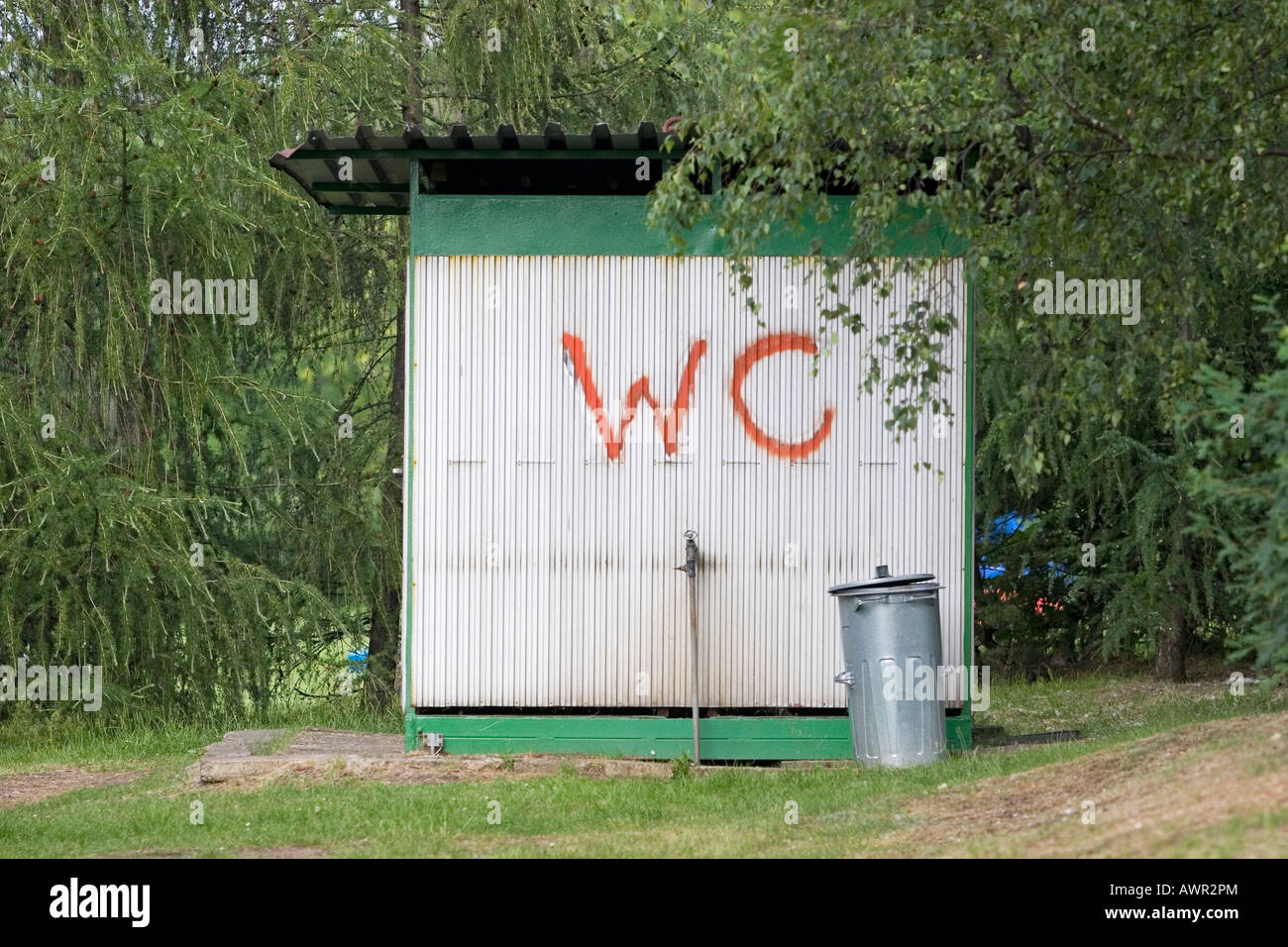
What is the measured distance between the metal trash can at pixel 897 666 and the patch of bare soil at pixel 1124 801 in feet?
3.93

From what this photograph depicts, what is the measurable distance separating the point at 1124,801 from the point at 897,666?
2756 millimetres

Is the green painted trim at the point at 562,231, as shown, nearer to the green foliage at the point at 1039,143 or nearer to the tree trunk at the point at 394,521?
the green foliage at the point at 1039,143

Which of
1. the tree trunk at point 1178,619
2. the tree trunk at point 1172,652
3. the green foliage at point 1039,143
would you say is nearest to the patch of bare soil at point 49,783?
the green foliage at point 1039,143

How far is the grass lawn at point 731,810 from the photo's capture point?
20.8ft

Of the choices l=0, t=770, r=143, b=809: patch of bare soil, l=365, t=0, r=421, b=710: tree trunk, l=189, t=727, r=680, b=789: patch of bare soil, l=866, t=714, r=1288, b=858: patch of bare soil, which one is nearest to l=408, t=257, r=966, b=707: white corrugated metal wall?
l=189, t=727, r=680, b=789: patch of bare soil

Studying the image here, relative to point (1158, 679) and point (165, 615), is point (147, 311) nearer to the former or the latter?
point (165, 615)

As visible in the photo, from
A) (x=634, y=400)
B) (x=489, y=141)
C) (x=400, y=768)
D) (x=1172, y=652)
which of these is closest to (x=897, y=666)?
(x=634, y=400)

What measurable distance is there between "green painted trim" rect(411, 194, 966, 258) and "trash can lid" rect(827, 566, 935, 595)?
86.4 inches

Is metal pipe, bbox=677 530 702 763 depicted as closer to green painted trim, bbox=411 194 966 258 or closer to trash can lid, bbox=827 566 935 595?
trash can lid, bbox=827 566 935 595

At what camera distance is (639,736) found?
980 cm

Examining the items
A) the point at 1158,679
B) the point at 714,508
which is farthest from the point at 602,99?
the point at 1158,679

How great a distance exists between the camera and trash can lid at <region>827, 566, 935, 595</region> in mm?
9195

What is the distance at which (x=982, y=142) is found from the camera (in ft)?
26.6

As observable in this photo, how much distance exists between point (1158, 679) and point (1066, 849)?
985 cm
